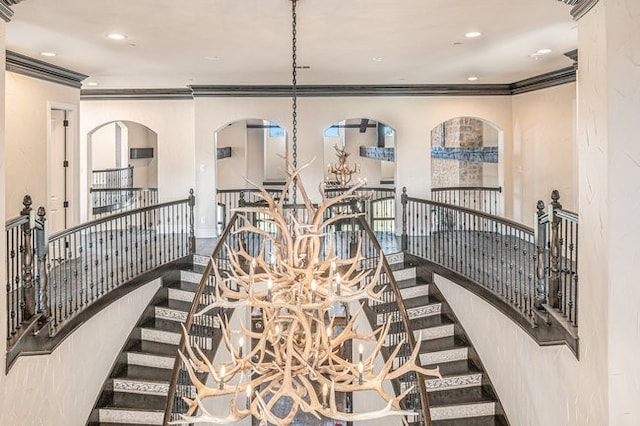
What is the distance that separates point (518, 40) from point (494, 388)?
409cm

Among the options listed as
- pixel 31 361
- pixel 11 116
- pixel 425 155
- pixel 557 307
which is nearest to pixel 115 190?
pixel 11 116

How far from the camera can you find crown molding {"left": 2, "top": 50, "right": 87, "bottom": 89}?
23.4 feet

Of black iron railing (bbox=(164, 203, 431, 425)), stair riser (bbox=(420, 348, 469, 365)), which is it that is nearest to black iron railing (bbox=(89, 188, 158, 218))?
black iron railing (bbox=(164, 203, 431, 425))

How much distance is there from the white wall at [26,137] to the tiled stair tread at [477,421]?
5.96 meters

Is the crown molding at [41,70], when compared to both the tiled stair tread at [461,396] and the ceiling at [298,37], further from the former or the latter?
the tiled stair tread at [461,396]

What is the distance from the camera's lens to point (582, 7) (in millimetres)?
3939

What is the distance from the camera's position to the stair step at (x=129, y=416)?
20.2 ft

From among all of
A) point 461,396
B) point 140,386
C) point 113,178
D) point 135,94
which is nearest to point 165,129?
point 135,94

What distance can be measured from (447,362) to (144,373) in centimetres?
377

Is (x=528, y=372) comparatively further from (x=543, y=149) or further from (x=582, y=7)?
(x=543, y=149)

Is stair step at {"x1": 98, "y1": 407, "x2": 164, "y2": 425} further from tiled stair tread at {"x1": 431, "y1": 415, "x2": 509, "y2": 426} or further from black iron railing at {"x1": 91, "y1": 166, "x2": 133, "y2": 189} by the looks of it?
black iron railing at {"x1": 91, "y1": 166, "x2": 133, "y2": 189}

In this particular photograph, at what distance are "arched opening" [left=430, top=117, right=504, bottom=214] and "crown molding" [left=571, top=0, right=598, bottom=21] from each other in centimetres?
728

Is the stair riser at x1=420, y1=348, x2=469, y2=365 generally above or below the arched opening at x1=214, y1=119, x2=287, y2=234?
below

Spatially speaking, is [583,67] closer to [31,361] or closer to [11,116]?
[31,361]
